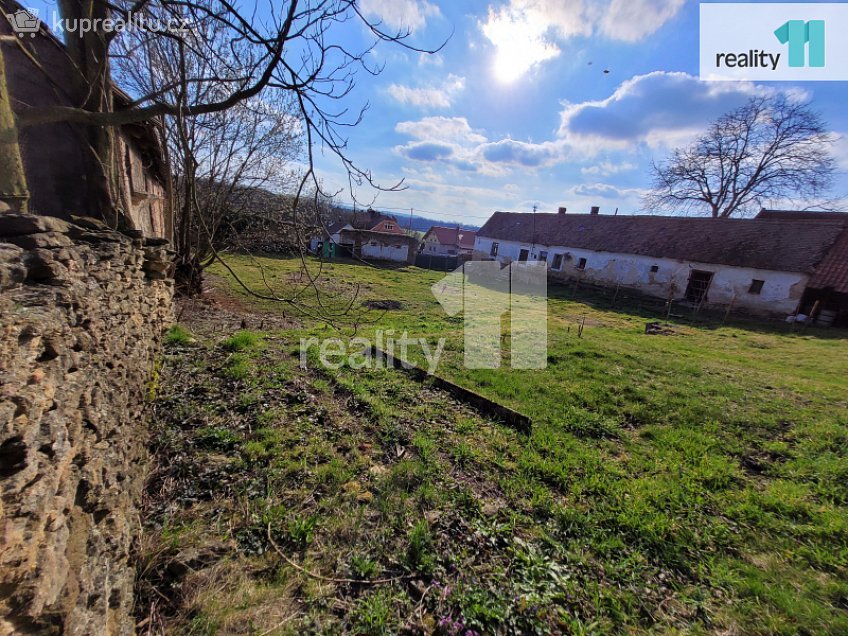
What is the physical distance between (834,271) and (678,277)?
17.0ft

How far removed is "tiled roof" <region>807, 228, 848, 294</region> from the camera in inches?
524

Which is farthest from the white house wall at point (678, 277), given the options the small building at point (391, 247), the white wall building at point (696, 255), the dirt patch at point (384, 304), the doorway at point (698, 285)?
the dirt patch at point (384, 304)

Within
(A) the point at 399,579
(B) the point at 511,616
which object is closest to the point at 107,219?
(A) the point at 399,579

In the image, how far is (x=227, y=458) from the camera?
3.27 m

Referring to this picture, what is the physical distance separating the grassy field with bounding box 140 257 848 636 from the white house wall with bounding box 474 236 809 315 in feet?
40.9

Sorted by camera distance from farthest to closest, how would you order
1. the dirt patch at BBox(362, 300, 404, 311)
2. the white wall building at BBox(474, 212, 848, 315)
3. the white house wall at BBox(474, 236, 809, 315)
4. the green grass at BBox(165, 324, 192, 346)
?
the white wall building at BBox(474, 212, 848, 315), the white house wall at BBox(474, 236, 809, 315), the dirt patch at BBox(362, 300, 404, 311), the green grass at BBox(165, 324, 192, 346)

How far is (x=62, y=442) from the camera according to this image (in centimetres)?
154

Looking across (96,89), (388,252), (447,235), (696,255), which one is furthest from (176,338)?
(447,235)

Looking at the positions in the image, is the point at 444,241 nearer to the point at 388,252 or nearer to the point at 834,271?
the point at 388,252

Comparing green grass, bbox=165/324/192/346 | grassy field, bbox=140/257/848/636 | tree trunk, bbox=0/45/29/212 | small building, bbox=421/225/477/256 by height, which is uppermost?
small building, bbox=421/225/477/256

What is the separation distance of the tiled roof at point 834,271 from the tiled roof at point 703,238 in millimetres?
276

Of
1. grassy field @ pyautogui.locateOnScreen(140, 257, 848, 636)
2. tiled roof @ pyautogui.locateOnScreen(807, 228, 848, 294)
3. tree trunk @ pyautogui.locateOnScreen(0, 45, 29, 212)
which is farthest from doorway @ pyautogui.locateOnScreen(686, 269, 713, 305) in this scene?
tree trunk @ pyautogui.locateOnScreen(0, 45, 29, 212)

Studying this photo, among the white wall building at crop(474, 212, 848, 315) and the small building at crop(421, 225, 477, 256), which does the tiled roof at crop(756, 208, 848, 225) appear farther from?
the small building at crop(421, 225, 477, 256)

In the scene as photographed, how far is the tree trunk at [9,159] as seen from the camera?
191 centimetres
